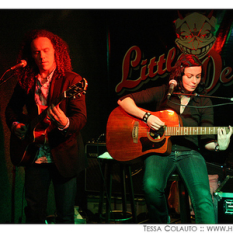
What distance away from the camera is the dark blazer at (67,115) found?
237 cm

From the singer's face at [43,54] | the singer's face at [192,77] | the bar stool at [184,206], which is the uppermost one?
the singer's face at [43,54]

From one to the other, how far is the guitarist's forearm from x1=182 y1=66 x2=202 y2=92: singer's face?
55cm

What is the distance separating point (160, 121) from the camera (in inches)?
106

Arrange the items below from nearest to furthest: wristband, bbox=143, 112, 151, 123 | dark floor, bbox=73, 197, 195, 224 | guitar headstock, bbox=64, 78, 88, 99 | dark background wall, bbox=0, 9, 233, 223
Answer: guitar headstock, bbox=64, 78, 88, 99 → wristband, bbox=143, 112, 151, 123 → dark background wall, bbox=0, 9, 233, 223 → dark floor, bbox=73, 197, 195, 224

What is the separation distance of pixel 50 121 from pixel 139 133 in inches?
36.9

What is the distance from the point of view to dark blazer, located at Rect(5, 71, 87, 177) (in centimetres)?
237

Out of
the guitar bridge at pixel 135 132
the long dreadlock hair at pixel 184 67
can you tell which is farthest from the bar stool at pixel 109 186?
the long dreadlock hair at pixel 184 67

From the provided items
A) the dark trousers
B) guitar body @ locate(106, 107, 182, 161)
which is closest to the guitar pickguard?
guitar body @ locate(106, 107, 182, 161)

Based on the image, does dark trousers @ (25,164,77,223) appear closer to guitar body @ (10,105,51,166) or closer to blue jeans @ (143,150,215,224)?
guitar body @ (10,105,51,166)

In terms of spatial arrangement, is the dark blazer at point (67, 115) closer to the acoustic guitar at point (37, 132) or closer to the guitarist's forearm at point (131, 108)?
the acoustic guitar at point (37, 132)

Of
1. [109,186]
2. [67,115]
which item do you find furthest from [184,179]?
[67,115]

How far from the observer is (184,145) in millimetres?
2795

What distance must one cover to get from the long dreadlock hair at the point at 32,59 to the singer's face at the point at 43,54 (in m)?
0.04

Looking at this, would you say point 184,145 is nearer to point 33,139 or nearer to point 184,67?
point 184,67
